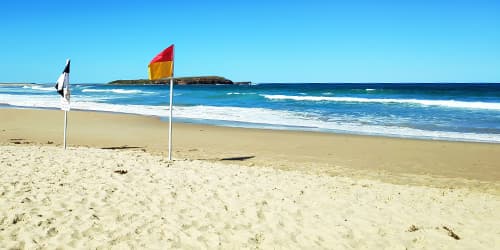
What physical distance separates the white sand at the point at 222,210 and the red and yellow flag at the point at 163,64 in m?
2.22

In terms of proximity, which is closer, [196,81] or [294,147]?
[294,147]

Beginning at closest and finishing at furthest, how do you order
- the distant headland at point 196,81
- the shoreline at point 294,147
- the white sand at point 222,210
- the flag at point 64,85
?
the white sand at point 222,210 < the shoreline at point 294,147 < the flag at point 64,85 < the distant headland at point 196,81

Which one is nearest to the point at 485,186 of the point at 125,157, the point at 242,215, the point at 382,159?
the point at 382,159

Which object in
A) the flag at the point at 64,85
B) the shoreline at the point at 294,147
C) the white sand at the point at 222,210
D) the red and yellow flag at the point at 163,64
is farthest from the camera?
the flag at the point at 64,85

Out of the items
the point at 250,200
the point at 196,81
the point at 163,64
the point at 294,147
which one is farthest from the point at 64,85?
the point at 196,81

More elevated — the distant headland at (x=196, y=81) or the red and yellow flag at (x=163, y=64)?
the distant headland at (x=196, y=81)

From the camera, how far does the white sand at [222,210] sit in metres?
4.41

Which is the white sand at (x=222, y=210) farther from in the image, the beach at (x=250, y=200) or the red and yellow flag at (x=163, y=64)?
the red and yellow flag at (x=163, y=64)

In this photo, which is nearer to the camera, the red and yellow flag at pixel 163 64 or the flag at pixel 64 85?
the red and yellow flag at pixel 163 64

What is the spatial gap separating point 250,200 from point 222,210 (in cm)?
63

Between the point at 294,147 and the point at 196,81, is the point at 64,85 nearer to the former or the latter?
the point at 294,147

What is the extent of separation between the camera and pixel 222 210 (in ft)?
17.7

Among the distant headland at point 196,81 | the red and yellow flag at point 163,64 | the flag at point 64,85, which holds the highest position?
the distant headland at point 196,81

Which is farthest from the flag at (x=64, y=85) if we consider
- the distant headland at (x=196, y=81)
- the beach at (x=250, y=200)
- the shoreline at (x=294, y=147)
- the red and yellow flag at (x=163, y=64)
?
the distant headland at (x=196, y=81)
